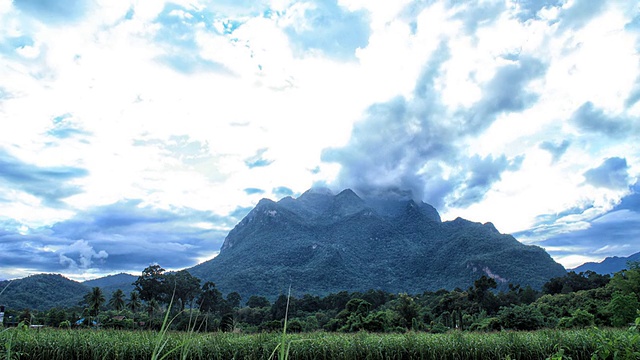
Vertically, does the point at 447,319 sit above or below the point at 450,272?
below

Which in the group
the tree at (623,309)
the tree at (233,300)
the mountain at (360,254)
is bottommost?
the tree at (233,300)

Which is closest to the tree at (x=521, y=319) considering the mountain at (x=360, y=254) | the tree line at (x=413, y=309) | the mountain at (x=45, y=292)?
the tree line at (x=413, y=309)

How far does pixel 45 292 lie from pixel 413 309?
33.8 m

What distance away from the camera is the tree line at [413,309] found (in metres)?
21.7

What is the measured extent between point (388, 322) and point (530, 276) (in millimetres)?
58041

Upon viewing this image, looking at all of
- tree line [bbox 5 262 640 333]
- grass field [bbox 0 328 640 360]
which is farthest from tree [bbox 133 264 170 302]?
grass field [bbox 0 328 640 360]

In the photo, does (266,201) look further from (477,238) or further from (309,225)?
(477,238)

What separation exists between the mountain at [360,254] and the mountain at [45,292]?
3136 centimetres

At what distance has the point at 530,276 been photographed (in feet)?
239

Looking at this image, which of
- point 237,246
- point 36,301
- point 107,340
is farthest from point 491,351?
point 237,246

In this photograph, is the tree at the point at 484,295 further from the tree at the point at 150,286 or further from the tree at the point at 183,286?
the tree at the point at 150,286

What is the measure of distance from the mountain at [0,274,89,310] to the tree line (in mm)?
2136

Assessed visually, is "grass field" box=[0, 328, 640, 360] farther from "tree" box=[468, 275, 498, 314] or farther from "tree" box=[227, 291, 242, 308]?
"tree" box=[227, 291, 242, 308]

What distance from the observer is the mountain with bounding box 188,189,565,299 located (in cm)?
7869
